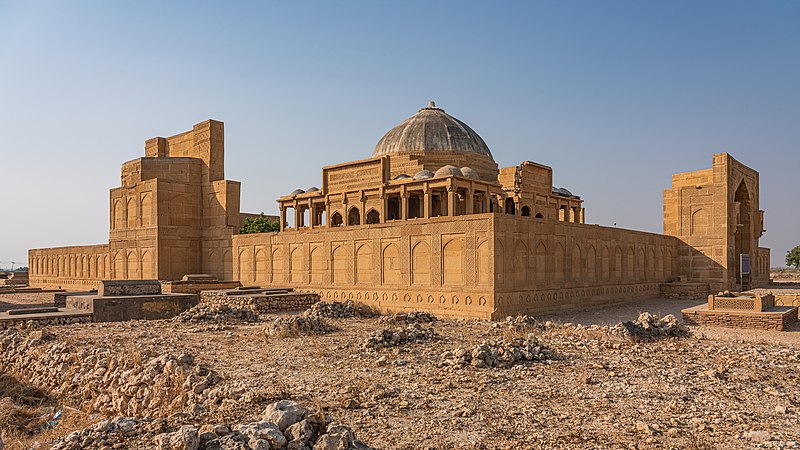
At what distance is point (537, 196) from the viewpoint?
3222 cm

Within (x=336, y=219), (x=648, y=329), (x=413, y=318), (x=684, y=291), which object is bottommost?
(x=684, y=291)

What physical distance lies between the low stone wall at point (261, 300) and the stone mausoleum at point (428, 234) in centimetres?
139

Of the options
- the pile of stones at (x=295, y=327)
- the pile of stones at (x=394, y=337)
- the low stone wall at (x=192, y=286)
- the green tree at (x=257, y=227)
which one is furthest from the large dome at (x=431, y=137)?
the pile of stones at (x=394, y=337)

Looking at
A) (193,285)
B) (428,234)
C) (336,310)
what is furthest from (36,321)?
(428,234)

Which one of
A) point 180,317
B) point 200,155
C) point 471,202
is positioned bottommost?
point 180,317

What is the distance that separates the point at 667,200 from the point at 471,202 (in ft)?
41.6

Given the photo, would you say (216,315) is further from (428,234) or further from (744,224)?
(744,224)

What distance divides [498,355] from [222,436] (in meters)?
5.98

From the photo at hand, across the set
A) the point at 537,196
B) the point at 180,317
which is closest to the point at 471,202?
the point at 537,196

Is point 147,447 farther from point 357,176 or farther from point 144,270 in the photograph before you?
point 144,270

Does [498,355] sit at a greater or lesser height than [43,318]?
greater

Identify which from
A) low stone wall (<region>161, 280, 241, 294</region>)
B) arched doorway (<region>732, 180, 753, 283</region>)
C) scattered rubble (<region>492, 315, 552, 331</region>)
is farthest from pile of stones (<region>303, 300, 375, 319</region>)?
arched doorway (<region>732, 180, 753, 283</region>)

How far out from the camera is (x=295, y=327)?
14.6 meters

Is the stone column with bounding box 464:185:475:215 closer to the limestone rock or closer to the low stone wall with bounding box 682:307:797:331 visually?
the low stone wall with bounding box 682:307:797:331
